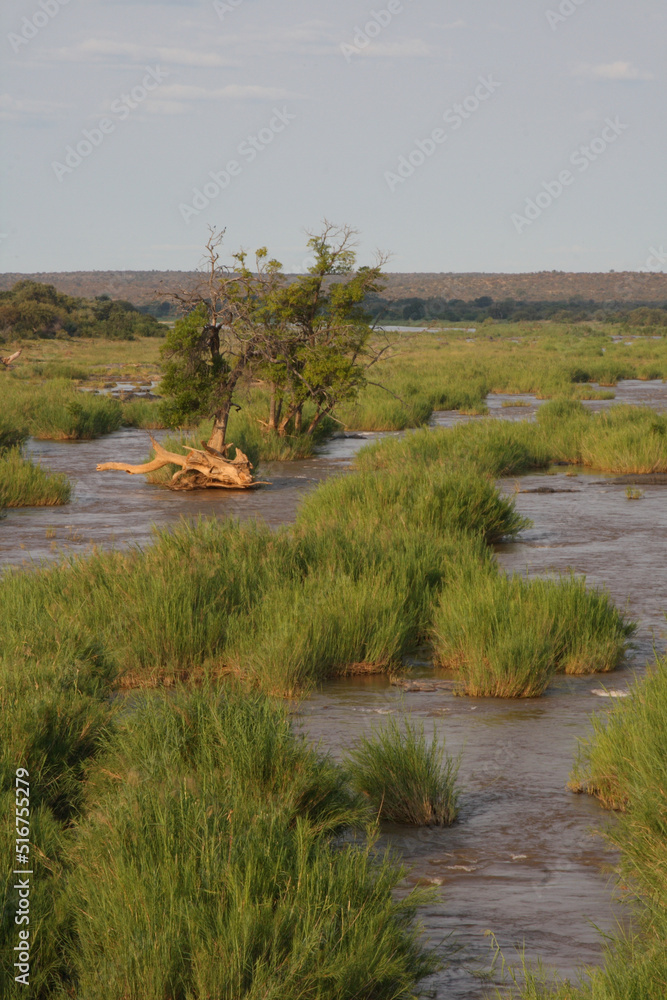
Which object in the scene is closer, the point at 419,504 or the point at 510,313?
the point at 419,504

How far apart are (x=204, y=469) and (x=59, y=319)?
56.1 metres

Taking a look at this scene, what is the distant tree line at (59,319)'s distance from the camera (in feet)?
220

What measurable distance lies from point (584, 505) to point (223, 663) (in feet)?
32.9

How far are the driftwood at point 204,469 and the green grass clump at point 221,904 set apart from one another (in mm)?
13977

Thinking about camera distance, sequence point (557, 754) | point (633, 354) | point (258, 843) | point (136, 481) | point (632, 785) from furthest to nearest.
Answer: point (633, 354), point (136, 481), point (557, 754), point (632, 785), point (258, 843)

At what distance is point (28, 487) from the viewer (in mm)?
16812

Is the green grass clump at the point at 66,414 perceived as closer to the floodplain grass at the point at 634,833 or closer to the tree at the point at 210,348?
the tree at the point at 210,348

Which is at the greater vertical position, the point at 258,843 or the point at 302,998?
the point at 258,843

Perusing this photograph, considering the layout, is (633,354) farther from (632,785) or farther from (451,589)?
(632,785)

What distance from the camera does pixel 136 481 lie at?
788 inches

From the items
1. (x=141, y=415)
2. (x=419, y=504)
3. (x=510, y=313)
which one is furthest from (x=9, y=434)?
(x=510, y=313)

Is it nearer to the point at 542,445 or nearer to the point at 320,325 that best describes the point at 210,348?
the point at 320,325

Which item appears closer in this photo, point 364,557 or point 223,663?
point 223,663

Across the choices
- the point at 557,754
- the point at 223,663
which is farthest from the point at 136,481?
the point at 557,754
